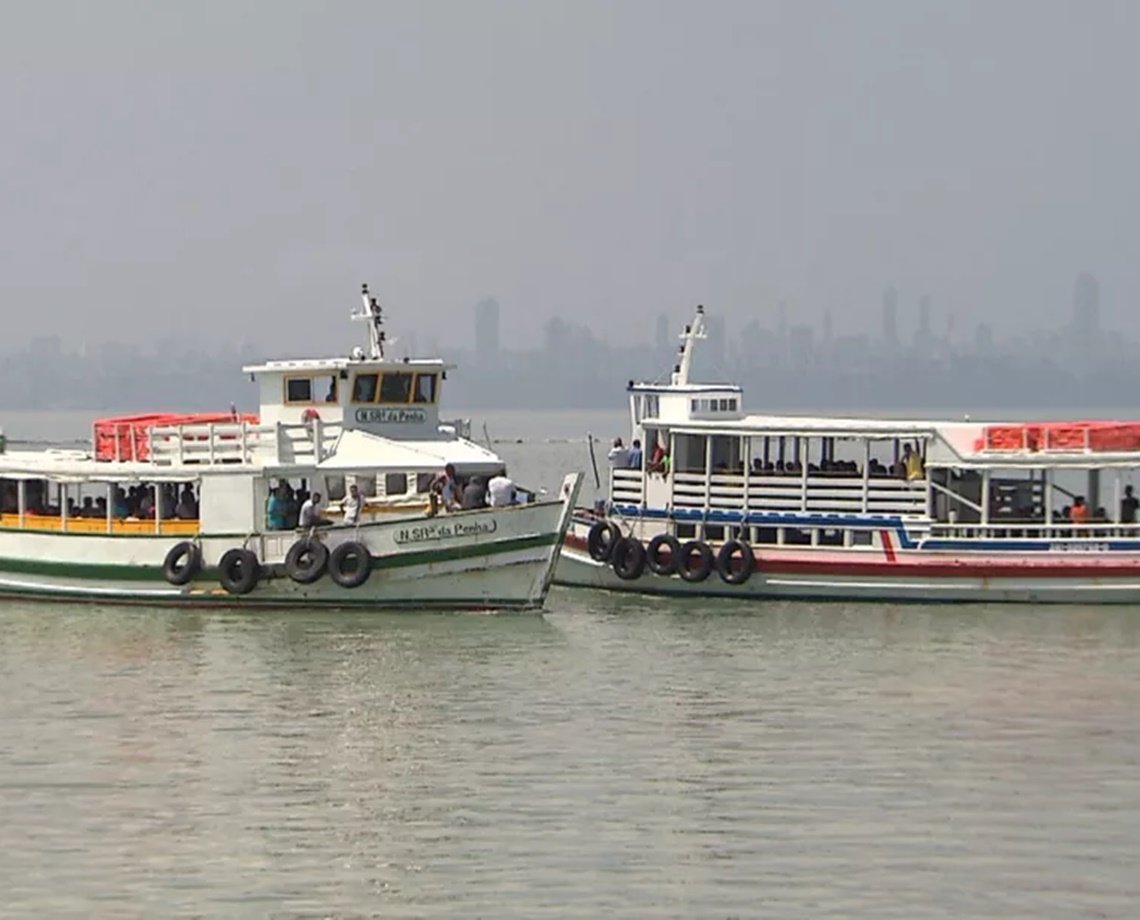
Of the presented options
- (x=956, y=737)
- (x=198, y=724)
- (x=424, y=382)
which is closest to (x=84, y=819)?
(x=198, y=724)

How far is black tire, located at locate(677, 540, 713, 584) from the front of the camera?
44.3 metres

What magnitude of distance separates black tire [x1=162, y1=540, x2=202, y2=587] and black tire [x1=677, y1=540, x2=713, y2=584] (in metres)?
8.20

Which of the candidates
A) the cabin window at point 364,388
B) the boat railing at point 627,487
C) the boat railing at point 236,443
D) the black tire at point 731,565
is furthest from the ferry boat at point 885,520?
the boat railing at point 236,443

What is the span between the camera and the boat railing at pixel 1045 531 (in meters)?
43.6

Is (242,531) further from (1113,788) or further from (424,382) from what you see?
(1113,788)

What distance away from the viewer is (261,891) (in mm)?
22469

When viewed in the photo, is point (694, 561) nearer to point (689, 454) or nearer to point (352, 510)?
point (689, 454)

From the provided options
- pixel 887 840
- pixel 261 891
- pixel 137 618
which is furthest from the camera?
pixel 137 618

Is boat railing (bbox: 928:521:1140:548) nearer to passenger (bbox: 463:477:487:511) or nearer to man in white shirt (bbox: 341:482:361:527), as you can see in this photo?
passenger (bbox: 463:477:487:511)

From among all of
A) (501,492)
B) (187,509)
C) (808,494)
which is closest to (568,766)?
(501,492)

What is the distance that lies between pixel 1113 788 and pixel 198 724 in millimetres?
10876

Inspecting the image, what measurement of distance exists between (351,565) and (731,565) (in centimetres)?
697

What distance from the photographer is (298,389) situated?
45.4 metres

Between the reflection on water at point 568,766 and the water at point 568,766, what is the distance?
2.2 inches
